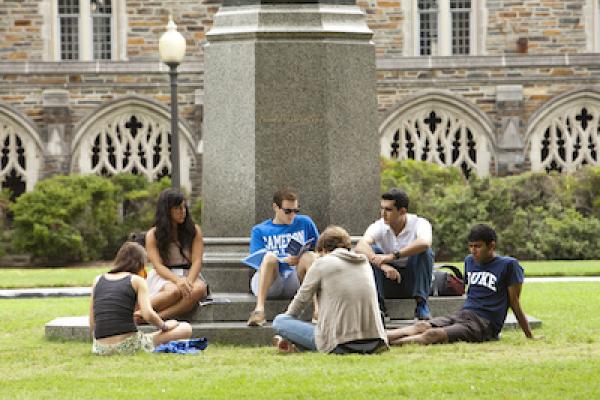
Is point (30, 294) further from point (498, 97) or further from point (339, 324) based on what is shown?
point (498, 97)

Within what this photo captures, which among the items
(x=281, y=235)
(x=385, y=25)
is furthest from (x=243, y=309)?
(x=385, y=25)

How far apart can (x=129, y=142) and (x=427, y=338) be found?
69.1ft

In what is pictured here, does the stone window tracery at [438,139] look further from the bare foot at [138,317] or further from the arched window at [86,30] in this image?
the bare foot at [138,317]

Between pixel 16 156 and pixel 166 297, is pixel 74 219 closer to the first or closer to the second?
pixel 16 156

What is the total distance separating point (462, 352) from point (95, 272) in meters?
14.6

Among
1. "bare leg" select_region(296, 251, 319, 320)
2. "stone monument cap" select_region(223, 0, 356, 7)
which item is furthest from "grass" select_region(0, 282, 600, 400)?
"stone monument cap" select_region(223, 0, 356, 7)

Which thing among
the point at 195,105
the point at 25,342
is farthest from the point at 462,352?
the point at 195,105

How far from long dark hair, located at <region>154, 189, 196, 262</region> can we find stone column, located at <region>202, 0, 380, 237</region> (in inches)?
33.0

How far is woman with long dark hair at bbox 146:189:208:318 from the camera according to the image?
48.7ft

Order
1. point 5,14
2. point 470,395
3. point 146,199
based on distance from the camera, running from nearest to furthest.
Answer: point 470,395, point 146,199, point 5,14

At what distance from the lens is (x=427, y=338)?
46.5ft

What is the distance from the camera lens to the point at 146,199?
32469mm

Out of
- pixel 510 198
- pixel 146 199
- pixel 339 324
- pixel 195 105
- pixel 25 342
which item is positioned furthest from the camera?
pixel 195 105

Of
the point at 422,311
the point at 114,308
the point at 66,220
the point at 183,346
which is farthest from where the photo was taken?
the point at 66,220
